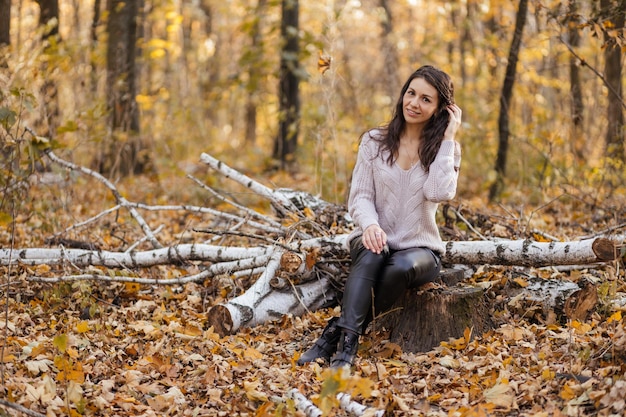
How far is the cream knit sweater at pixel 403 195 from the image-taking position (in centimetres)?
376

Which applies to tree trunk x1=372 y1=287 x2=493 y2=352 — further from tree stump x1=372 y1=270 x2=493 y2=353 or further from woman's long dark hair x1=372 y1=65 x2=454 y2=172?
woman's long dark hair x1=372 y1=65 x2=454 y2=172

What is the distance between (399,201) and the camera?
3879 millimetres

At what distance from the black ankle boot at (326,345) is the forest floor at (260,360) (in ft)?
0.35

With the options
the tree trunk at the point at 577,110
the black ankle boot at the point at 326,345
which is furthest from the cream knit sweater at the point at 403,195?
the tree trunk at the point at 577,110

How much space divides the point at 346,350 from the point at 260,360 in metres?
0.47

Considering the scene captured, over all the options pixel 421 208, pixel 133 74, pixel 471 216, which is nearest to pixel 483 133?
pixel 471 216

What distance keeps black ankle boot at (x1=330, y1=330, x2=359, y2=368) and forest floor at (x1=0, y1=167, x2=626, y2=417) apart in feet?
0.22

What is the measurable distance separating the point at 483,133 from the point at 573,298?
5.58 metres

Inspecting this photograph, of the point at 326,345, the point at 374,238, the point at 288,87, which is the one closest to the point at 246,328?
the point at 326,345

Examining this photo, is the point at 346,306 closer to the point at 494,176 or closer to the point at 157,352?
the point at 157,352

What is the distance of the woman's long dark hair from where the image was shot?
3834 mm

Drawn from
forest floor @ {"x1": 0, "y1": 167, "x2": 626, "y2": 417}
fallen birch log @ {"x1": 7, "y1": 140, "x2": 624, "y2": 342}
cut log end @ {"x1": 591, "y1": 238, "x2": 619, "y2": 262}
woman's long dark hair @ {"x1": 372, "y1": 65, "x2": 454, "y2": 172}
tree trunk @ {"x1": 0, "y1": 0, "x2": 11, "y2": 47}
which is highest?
tree trunk @ {"x1": 0, "y1": 0, "x2": 11, "y2": 47}

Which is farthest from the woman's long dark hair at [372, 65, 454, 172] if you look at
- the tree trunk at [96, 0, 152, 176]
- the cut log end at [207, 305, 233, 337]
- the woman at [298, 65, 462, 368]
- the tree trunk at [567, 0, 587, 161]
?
the tree trunk at [96, 0, 152, 176]

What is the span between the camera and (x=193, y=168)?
33.1 ft
